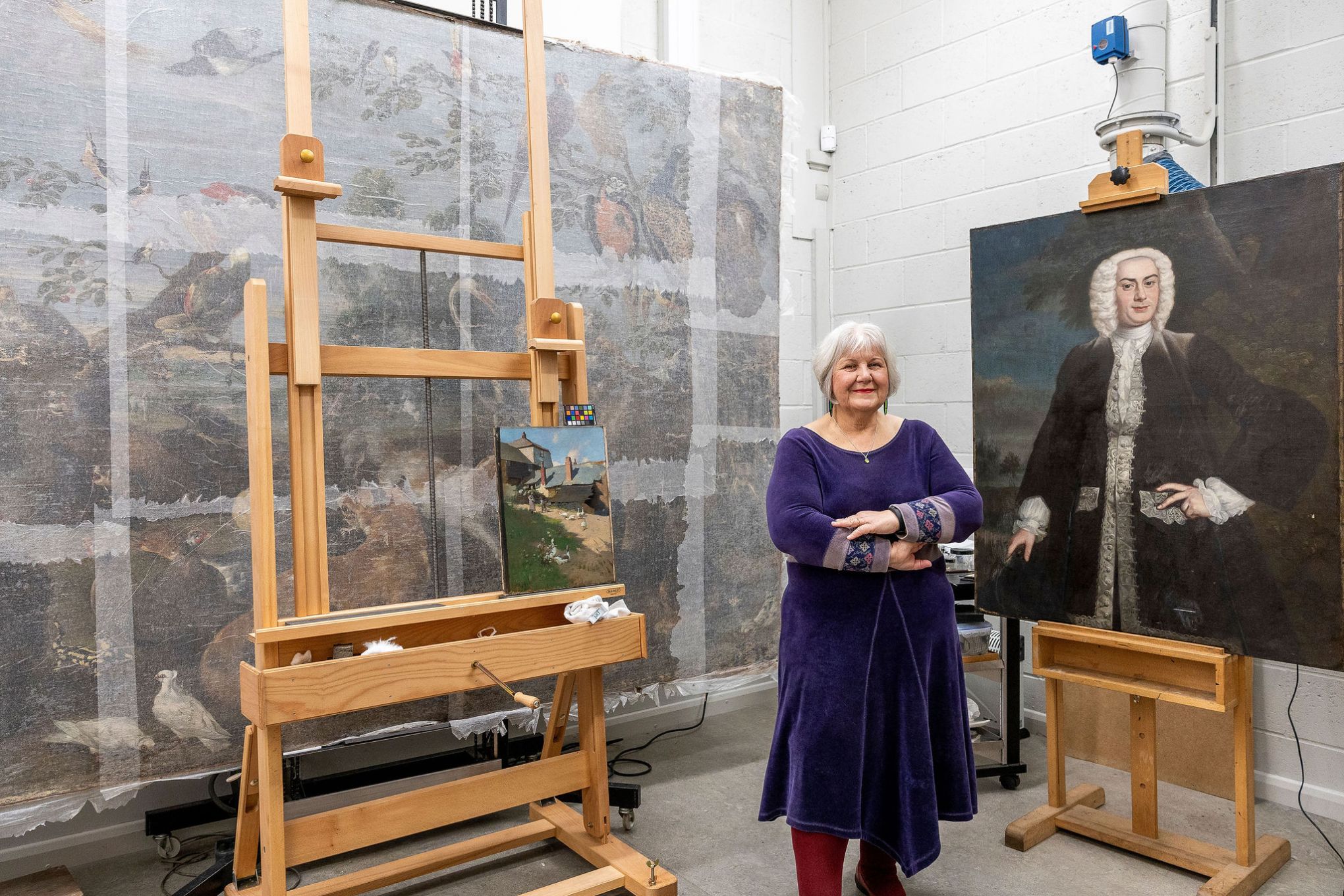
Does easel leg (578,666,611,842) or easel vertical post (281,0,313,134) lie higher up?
easel vertical post (281,0,313,134)

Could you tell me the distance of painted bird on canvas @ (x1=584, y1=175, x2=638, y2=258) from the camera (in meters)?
2.83

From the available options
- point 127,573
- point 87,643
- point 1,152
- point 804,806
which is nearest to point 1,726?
point 87,643

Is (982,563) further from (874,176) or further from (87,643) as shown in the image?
(87,643)

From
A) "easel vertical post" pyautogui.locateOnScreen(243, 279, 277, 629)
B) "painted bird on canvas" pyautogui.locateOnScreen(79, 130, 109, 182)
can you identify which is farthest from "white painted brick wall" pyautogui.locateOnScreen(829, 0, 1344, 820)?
"painted bird on canvas" pyautogui.locateOnScreen(79, 130, 109, 182)

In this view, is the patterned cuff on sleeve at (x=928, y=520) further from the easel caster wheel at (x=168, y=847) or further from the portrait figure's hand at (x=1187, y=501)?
the easel caster wheel at (x=168, y=847)

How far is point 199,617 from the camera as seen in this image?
89.1 inches

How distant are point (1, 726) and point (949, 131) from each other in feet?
11.4

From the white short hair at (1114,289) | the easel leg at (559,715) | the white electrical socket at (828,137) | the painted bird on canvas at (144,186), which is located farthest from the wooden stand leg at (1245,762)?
the painted bird on canvas at (144,186)

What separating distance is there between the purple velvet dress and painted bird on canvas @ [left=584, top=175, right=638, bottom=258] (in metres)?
1.14

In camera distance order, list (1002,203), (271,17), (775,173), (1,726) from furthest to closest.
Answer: (1002,203) → (775,173) → (271,17) → (1,726)

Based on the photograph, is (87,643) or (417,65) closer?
(87,643)

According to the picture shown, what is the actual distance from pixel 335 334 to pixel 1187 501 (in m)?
2.14

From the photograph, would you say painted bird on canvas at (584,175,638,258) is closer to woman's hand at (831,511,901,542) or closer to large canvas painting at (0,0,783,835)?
large canvas painting at (0,0,783,835)

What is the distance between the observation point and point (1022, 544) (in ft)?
8.05
